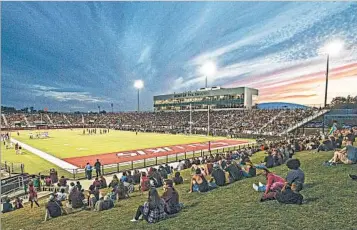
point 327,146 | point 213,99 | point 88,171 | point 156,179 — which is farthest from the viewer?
point 213,99

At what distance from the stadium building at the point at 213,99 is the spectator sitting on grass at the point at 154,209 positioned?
68963mm

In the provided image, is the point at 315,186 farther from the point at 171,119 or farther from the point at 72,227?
the point at 171,119

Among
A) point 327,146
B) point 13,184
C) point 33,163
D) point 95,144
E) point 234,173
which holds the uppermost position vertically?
point 327,146

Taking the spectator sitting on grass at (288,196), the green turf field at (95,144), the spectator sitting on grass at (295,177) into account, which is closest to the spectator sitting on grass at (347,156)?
the spectator sitting on grass at (295,177)

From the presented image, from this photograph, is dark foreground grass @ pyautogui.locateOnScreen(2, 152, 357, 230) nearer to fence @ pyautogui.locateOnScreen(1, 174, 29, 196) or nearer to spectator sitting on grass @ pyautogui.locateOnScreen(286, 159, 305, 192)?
spectator sitting on grass @ pyautogui.locateOnScreen(286, 159, 305, 192)

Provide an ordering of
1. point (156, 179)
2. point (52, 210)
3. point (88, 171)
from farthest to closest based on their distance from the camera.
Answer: point (88, 171), point (156, 179), point (52, 210)

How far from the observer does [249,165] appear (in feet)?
34.0

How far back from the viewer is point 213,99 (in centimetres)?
7962

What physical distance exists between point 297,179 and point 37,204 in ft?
32.1

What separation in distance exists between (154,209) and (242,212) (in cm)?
228

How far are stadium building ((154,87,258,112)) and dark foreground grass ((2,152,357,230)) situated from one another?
65437 mm

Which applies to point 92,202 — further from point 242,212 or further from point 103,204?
point 242,212

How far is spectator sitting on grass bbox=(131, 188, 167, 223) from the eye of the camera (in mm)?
6570

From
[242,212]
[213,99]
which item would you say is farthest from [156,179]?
[213,99]
